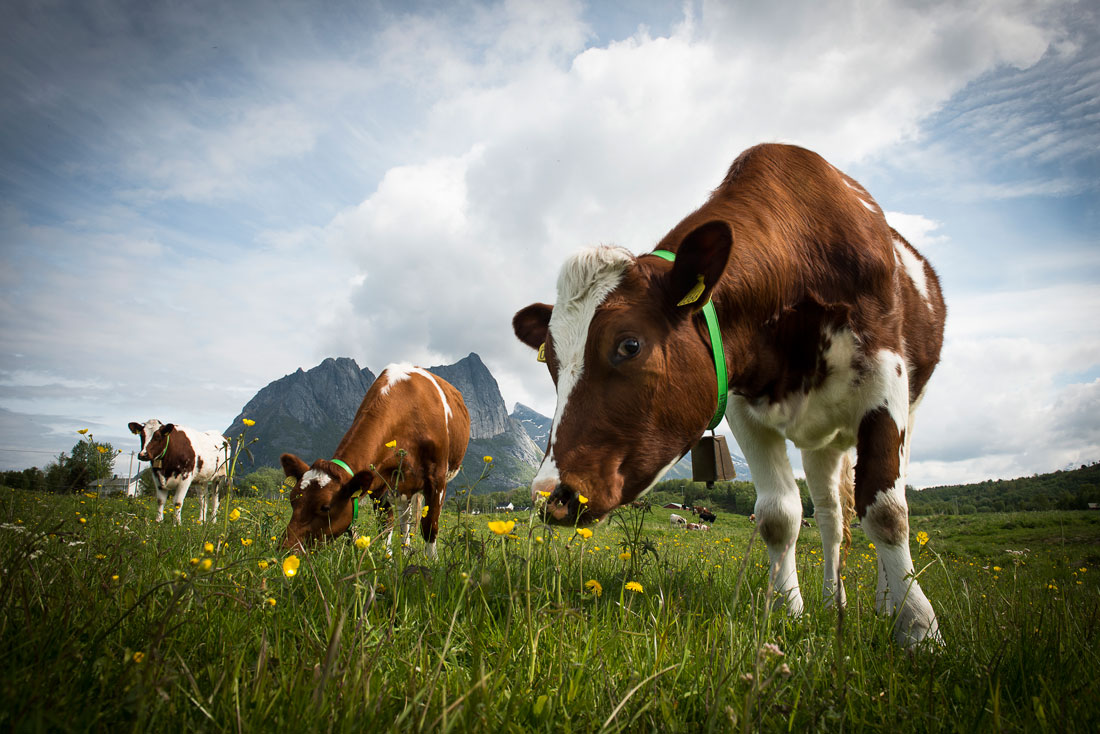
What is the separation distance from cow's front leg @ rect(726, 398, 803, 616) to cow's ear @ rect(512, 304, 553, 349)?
1584 mm

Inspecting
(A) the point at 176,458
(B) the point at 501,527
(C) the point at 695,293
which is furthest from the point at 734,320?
(A) the point at 176,458

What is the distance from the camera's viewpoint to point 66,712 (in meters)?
1.25

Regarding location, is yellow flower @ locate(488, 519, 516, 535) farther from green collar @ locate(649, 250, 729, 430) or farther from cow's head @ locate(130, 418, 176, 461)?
cow's head @ locate(130, 418, 176, 461)

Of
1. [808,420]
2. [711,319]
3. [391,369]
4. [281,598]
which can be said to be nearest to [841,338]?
[808,420]

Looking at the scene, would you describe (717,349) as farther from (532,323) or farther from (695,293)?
(532,323)

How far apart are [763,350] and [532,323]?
5.42 ft

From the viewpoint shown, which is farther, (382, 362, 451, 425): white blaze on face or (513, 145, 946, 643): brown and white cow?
(382, 362, 451, 425): white blaze on face

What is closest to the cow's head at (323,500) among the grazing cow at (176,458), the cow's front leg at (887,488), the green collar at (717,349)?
the green collar at (717,349)

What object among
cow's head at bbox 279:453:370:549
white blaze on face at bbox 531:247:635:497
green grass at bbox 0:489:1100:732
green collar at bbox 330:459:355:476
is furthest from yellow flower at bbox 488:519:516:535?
green collar at bbox 330:459:355:476

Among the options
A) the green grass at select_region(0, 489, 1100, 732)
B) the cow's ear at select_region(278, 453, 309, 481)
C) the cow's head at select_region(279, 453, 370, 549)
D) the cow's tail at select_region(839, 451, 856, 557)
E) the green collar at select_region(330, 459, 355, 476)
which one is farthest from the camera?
the cow's ear at select_region(278, 453, 309, 481)

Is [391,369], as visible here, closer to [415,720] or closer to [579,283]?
[579,283]

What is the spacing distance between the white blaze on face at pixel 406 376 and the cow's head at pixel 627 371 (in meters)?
5.83

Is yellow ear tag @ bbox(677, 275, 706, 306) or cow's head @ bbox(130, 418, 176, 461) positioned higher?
yellow ear tag @ bbox(677, 275, 706, 306)

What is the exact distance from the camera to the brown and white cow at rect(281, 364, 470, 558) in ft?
20.5
